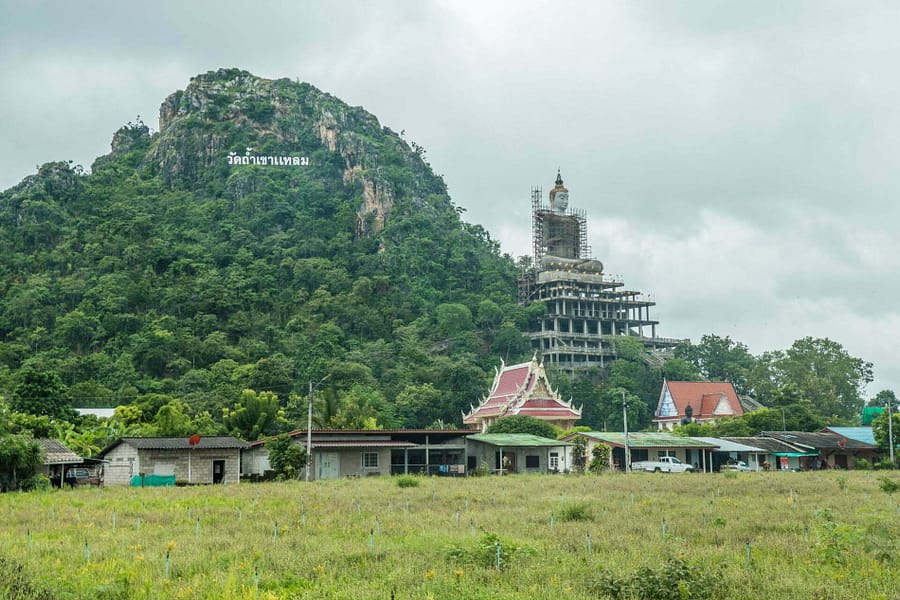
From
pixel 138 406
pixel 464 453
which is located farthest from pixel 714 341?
pixel 138 406

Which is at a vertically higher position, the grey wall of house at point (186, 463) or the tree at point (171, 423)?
the tree at point (171, 423)

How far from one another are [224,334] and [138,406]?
32803 mm

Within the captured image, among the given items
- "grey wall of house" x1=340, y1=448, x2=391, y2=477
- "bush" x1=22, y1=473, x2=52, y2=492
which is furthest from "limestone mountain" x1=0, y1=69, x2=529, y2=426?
"bush" x1=22, y1=473, x2=52, y2=492

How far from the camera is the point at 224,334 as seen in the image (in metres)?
103

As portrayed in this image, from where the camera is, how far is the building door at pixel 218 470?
166 feet

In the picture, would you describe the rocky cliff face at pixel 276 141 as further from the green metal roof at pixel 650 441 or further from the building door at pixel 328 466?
the building door at pixel 328 466

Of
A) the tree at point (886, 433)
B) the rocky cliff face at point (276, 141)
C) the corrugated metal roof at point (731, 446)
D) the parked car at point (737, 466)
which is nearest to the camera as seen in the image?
the parked car at point (737, 466)

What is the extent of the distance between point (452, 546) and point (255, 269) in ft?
345

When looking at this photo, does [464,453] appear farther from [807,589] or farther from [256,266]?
[256,266]

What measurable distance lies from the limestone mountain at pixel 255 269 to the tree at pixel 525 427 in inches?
440

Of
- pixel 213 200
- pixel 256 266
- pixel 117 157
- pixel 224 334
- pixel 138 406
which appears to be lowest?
pixel 138 406

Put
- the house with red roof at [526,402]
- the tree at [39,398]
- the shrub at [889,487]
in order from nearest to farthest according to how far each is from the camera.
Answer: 1. the shrub at [889,487]
2. the tree at [39,398]
3. the house with red roof at [526,402]

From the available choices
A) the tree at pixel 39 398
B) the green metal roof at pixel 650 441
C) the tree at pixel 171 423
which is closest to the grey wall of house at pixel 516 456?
the green metal roof at pixel 650 441

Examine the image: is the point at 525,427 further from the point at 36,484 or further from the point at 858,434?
the point at 36,484
